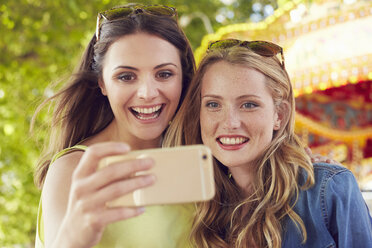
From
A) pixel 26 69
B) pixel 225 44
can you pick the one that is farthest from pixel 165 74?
pixel 26 69

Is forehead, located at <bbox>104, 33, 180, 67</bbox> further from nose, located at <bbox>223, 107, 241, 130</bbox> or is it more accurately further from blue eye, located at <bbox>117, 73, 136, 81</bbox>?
nose, located at <bbox>223, 107, 241, 130</bbox>

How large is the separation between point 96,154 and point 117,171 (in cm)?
6

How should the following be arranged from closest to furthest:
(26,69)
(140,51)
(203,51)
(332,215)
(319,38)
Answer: (332,215) → (140,51) → (203,51) → (319,38) → (26,69)

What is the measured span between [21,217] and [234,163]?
344 centimetres

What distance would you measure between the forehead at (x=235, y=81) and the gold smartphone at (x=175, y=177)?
0.53 metres

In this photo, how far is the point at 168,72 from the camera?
1570mm

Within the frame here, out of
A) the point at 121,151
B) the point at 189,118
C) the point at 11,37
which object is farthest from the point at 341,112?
the point at 121,151

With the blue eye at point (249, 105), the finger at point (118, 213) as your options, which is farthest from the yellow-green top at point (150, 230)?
the finger at point (118, 213)

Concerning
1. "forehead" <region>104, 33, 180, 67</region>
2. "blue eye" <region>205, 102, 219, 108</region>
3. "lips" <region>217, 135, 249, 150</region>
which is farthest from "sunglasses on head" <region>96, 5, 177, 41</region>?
"lips" <region>217, 135, 249, 150</region>

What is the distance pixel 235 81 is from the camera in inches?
54.8

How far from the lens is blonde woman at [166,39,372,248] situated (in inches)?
50.9

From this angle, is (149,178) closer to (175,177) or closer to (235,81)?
(175,177)

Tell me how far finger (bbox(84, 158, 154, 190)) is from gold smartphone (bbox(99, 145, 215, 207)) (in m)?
0.02

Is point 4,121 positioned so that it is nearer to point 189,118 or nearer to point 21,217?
point 21,217
